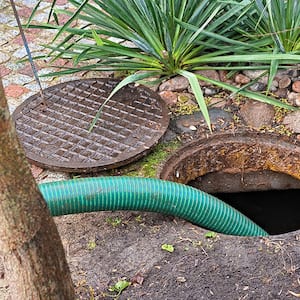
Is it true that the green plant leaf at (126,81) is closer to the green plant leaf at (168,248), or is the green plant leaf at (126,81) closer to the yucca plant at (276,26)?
the yucca plant at (276,26)

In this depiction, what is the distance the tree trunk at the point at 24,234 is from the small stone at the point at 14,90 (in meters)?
1.79

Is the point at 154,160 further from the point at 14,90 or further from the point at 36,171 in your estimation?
the point at 14,90

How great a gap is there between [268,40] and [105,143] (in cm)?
100

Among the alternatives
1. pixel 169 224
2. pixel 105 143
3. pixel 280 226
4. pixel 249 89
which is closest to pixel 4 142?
pixel 169 224

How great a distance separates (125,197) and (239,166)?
0.90 metres

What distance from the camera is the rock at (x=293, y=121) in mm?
3021

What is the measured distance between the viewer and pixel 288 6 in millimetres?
3023

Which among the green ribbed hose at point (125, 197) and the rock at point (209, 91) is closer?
the green ribbed hose at point (125, 197)

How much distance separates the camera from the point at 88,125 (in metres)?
3.03

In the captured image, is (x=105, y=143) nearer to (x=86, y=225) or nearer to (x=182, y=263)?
(x=86, y=225)

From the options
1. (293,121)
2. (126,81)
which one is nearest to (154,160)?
(126,81)

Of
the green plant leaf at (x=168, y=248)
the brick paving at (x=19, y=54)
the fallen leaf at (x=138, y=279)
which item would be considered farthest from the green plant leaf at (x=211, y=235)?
the brick paving at (x=19, y=54)

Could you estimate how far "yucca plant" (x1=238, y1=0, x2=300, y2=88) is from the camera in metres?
3.03

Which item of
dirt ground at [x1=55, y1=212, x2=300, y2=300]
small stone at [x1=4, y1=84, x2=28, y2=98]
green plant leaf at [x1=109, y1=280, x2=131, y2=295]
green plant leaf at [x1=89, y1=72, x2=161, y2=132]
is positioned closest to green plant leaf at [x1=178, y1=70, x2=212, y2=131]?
green plant leaf at [x1=89, y1=72, x2=161, y2=132]
